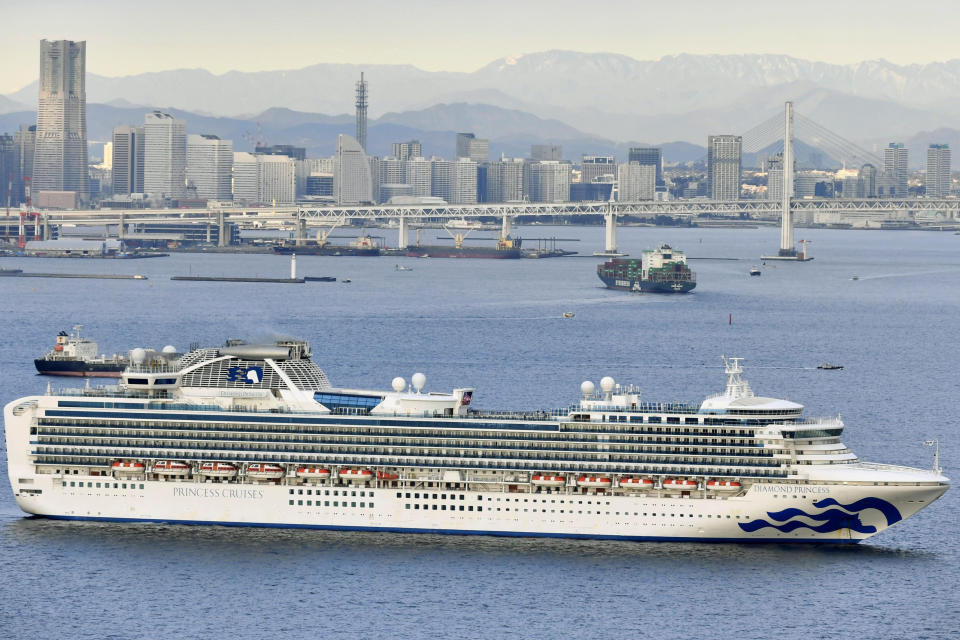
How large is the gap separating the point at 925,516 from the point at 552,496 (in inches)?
369

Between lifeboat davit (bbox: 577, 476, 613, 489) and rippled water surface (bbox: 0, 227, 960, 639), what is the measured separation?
1.45 m

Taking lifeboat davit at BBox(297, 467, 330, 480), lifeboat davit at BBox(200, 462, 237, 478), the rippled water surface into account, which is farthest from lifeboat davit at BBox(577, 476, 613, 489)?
lifeboat davit at BBox(200, 462, 237, 478)

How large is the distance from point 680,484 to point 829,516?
10.8 feet

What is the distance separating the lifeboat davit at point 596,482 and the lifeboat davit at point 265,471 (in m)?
6.82

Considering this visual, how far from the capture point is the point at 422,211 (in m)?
195

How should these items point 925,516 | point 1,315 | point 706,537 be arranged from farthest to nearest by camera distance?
1. point 1,315
2. point 925,516
3. point 706,537

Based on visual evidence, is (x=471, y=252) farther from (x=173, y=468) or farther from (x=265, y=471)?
(x=265, y=471)

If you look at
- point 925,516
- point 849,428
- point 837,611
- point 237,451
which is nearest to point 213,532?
point 237,451

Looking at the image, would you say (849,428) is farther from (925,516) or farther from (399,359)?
(399,359)

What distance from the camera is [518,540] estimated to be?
39812 mm

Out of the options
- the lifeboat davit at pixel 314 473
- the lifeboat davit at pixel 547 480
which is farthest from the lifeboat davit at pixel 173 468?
the lifeboat davit at pixel 547 480

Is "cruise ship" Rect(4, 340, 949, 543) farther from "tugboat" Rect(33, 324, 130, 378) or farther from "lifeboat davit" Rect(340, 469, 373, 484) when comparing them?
"tugboat" Rect(33, 324, 130, 378)

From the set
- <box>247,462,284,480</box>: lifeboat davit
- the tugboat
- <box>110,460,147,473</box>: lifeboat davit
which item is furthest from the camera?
the tugboat

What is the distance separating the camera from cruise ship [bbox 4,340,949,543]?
1555 inches
